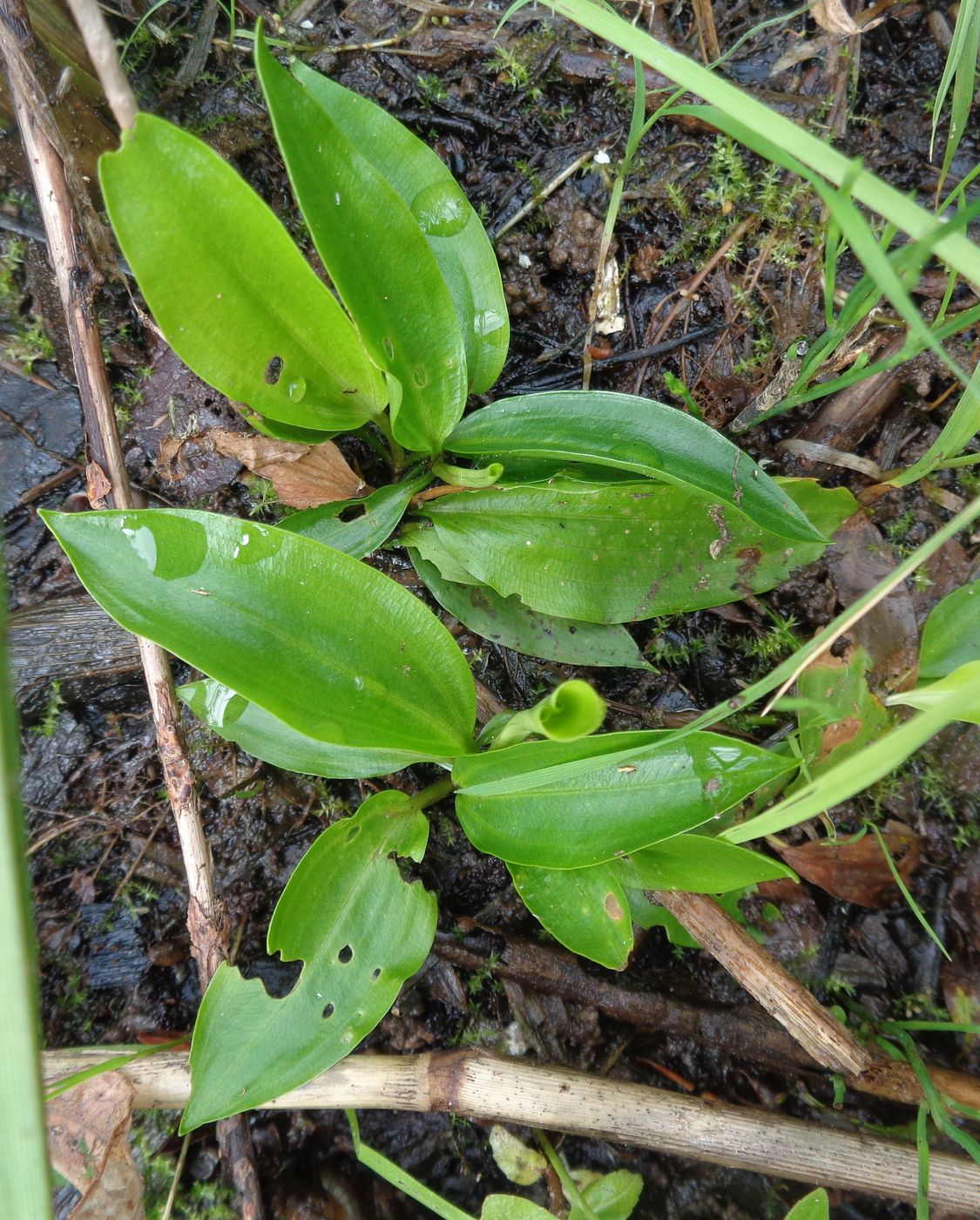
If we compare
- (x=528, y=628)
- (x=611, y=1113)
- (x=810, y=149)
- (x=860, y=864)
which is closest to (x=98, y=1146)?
(x=611, y=1113)

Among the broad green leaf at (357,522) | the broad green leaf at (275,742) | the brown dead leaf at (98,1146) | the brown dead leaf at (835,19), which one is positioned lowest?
the brown dead leaf at (98,1146)

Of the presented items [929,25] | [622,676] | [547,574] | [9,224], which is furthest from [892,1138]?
[9,224]

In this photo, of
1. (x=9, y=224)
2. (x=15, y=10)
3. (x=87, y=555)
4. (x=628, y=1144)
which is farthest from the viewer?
(x=9, y=224)

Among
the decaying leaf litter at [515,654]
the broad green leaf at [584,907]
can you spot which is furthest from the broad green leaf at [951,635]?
the broad green leaf at [584,907]

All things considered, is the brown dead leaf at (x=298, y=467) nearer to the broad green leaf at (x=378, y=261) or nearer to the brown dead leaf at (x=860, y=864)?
the broad green leaf at (x=378, y=261)

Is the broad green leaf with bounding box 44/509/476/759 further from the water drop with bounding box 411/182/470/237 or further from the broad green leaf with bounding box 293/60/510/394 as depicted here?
the water drop with bounding box 411/182/470/237

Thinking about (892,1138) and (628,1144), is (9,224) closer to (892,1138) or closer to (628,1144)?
(628,1144)
